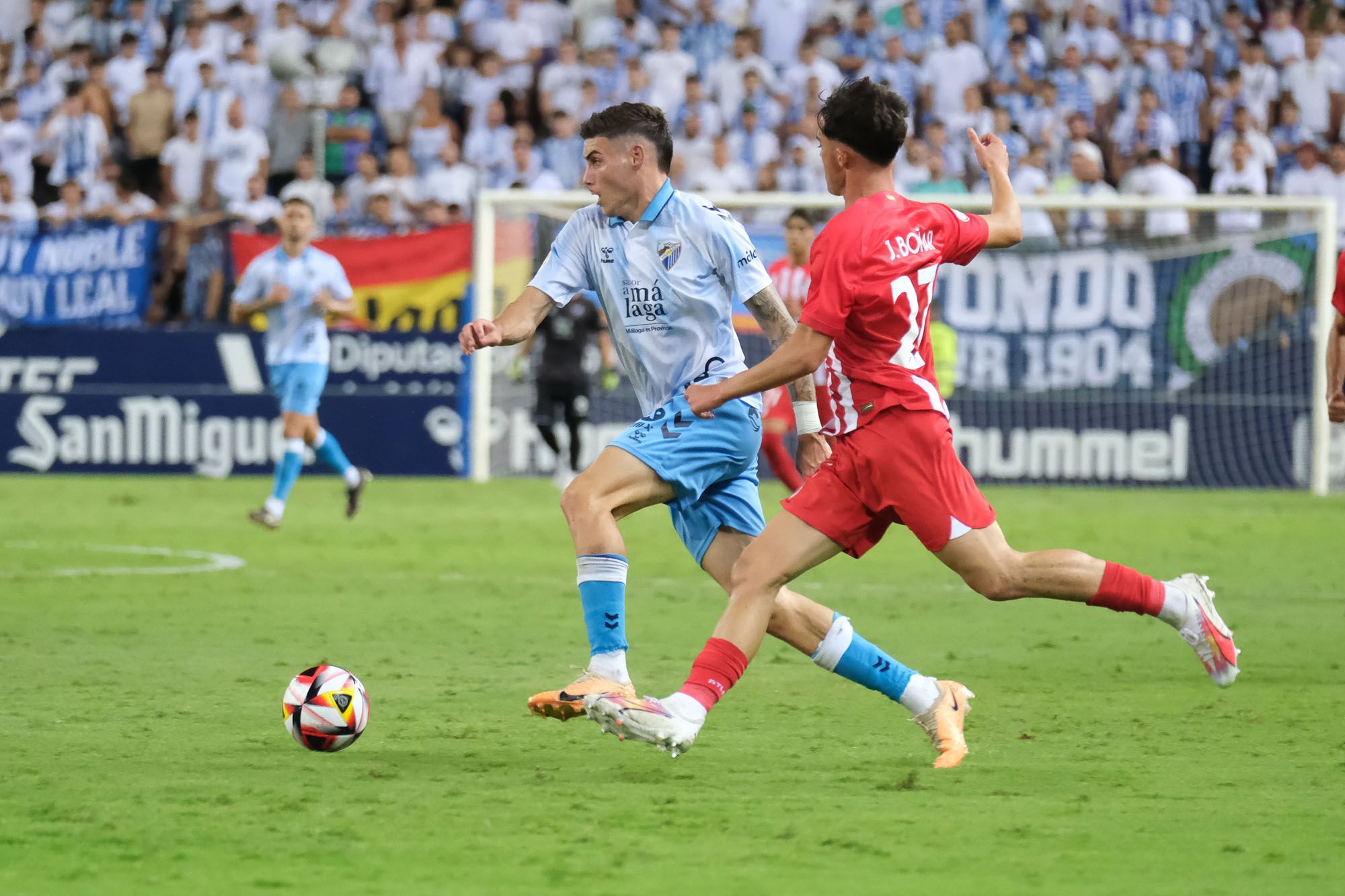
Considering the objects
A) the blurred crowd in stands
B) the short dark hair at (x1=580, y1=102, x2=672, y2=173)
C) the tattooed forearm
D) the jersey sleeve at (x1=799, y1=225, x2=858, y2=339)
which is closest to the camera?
the jersey sleeve at (x1=799, y1=225, x2=858, y2=339)

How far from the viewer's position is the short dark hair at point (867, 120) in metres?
5.62

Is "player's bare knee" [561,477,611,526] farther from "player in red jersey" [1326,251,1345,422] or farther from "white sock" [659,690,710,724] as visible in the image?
"player in red jersey" [1326,251,1345,422]

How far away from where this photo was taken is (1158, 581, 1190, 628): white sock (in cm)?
590

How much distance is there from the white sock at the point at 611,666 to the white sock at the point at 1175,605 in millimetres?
1809

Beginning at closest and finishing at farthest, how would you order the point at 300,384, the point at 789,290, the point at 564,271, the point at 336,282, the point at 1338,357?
the point at 564,271 < the point at 1338,357 < the point at 789,290 < the point at 300,384 < the point at 336,282

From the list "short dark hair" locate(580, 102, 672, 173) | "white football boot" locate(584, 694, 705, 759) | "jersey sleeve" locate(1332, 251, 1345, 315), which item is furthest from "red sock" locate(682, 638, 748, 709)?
"jersey sleeve" locate(1332, 251, 1345, 315)

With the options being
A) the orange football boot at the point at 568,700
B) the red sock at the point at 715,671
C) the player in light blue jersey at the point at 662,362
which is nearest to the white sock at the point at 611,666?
the player in light blue jersey at the point at 662,362

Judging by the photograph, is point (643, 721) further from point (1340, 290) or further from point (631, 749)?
point (1340, 290)

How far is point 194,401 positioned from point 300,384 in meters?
5.04

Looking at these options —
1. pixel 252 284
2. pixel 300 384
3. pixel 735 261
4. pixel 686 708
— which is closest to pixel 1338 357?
pixel 735 261

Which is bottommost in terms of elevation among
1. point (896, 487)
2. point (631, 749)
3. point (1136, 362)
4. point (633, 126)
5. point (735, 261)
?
point (631, 749)

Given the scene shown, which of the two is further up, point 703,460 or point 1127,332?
point 1127,332

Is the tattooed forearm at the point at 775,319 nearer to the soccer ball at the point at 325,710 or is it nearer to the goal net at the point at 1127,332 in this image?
the soccer ball at the point at 325,710

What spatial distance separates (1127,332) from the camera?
62.2 feet
